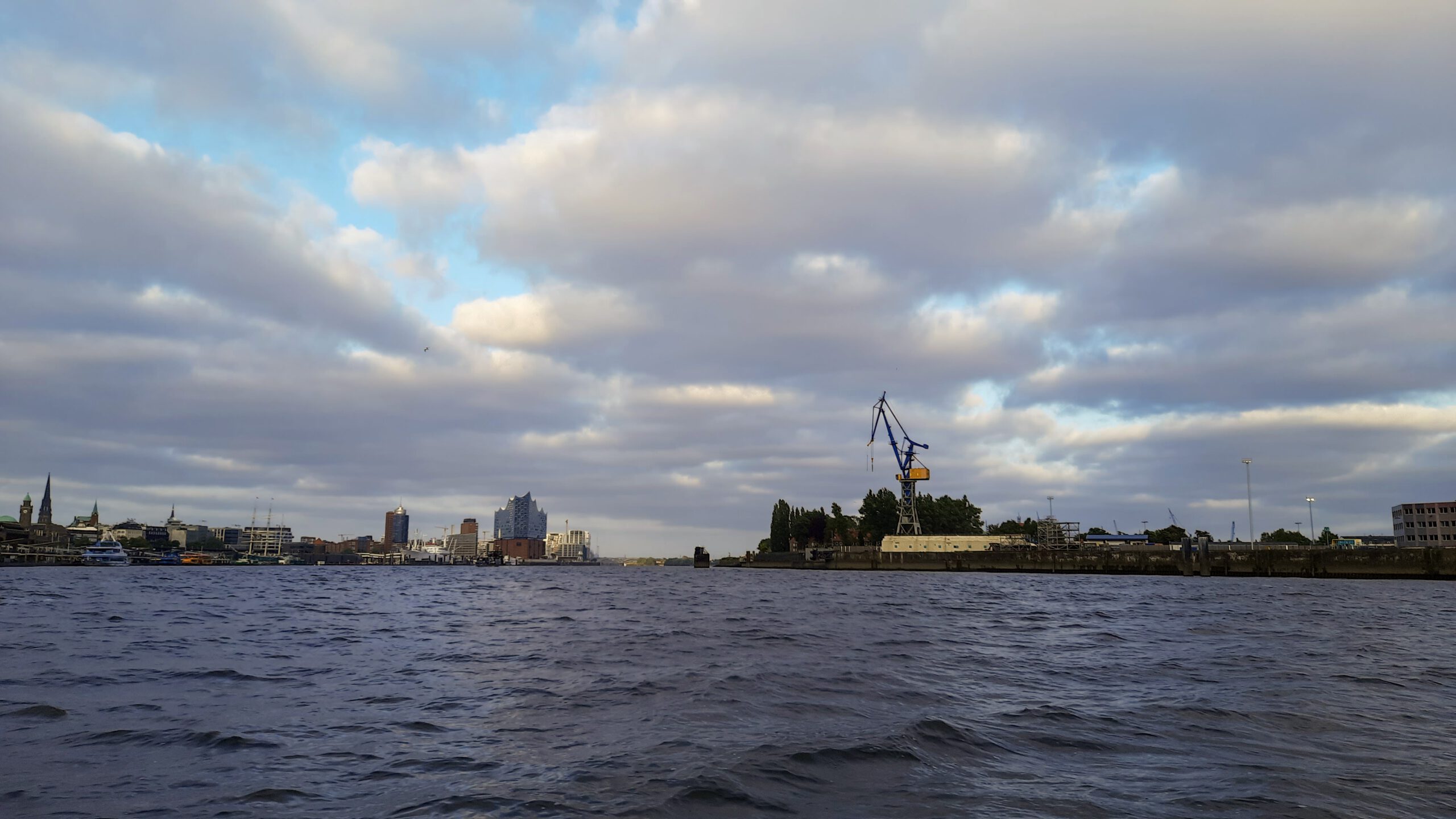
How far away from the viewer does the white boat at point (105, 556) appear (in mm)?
188625

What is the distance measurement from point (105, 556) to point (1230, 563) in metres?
235

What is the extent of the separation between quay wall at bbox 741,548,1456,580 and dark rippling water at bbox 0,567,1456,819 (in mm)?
83790

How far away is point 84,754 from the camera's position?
456 inches

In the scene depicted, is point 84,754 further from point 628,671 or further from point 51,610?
point 51,610

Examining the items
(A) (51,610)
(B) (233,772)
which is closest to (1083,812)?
(B) (233,772)

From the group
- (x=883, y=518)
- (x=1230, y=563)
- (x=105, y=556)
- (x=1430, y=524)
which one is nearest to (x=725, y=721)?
(x=1230, y=563)

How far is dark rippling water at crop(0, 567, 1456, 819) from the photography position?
966 cm

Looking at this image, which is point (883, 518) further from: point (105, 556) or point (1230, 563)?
point (105, 556)

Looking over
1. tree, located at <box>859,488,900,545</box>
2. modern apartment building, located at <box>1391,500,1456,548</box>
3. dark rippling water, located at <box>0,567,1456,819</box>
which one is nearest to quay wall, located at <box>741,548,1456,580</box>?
tree, located at <box>859,488,900,545</box>

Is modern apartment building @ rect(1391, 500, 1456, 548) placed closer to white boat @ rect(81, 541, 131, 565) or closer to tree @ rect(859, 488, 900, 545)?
tree @ rect(859, 488, 900, 545)

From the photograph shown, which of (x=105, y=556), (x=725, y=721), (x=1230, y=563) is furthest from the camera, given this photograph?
(x=105, y=556)

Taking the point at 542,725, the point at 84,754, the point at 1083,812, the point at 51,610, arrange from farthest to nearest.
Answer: the point at 51,610
the point at 542,725
the point at 84,754
the point at 1083,812

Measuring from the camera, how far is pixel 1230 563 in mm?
111250

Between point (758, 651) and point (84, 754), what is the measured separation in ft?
55.0
